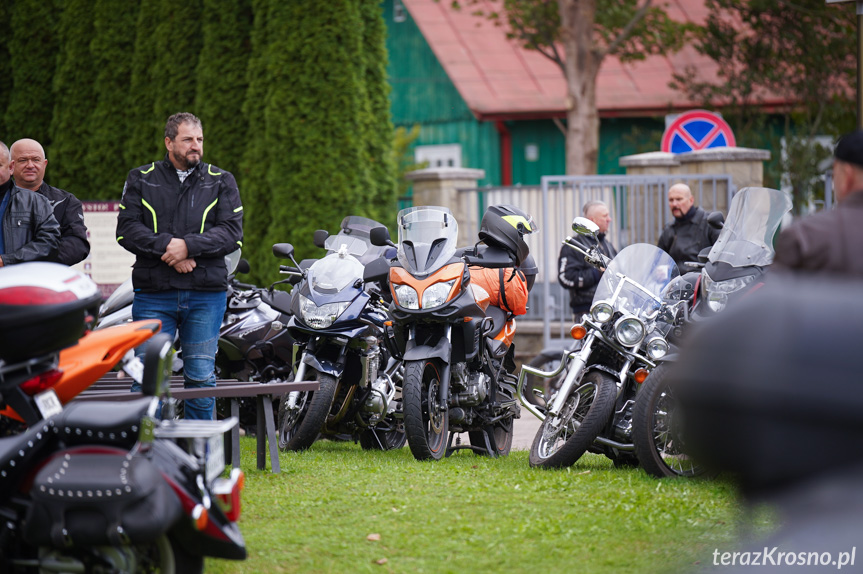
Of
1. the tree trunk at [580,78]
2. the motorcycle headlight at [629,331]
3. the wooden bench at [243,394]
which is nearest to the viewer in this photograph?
the wooden bench at [243,394]

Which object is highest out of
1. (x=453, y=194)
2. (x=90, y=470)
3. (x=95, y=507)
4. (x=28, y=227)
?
(x=453, y=194)

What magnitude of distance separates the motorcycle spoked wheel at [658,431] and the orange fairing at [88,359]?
3.07 metres

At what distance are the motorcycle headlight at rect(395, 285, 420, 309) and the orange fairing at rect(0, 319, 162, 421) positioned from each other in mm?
3188

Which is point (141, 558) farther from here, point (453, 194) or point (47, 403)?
point (453, 194)

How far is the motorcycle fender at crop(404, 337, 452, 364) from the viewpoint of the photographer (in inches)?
285

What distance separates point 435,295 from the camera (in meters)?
7.39

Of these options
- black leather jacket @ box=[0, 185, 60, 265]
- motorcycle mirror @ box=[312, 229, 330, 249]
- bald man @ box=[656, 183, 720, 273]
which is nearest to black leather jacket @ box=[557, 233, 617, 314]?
bald man @ box=[656, 183, 720, 273]

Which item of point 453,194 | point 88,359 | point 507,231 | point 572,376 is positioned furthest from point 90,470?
point 453,194

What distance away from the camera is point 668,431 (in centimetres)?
637

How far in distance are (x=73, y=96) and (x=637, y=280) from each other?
1013cm

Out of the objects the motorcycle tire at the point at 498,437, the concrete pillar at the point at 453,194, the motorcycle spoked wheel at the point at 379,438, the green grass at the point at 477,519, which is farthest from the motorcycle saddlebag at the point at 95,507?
the concrete pillar at the point at 453,194

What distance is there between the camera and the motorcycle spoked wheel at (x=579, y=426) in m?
6.61

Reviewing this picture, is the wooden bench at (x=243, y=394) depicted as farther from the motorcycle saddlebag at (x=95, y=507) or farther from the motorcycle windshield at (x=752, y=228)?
the motorcycle windshield at (x=752, y=228)

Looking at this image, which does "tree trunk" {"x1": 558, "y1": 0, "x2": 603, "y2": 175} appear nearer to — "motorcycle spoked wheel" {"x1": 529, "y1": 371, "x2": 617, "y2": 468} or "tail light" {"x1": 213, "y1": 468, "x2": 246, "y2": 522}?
A: "motorcycle spoked wheel" {"x1": 529, "y1": 371, "x2": 617, "y2": 468}
